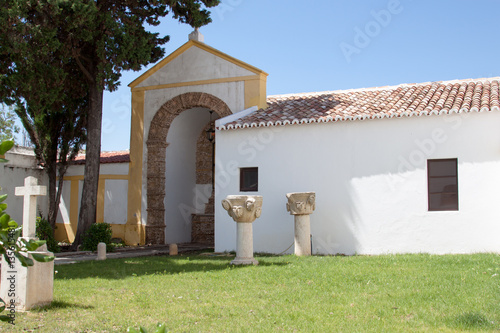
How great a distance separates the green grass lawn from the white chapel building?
6.33 ft

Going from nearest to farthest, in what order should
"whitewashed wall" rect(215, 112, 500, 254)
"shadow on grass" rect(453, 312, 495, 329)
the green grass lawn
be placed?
"shadow on grass" rect(453, 312, 495, 329)
the green grass lawn
"whitewashed wall" rect(215, 112, 500, 254)

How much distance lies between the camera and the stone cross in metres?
6.48

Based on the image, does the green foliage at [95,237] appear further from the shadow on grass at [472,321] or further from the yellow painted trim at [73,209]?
the shadow on grass at [472,321]

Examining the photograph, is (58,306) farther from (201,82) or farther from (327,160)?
(201,82)

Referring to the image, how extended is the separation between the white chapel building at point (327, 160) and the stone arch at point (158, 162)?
0.03 meters

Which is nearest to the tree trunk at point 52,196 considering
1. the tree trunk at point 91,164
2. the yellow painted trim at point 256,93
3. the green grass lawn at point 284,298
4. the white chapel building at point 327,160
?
the white chapel building at point 327,160

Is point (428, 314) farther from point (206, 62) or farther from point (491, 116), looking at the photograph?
point (206, 62)

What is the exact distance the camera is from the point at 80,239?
1528cm

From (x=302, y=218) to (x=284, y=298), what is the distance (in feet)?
17.1

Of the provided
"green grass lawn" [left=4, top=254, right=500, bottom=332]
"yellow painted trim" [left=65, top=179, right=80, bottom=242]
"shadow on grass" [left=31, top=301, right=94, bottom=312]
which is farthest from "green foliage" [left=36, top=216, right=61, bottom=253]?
"shadow on grass" [left=31, top=301, right=94, bottom=312]

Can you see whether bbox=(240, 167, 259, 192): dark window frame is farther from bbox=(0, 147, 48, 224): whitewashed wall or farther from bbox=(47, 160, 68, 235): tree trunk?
bbox=(0, 147, 48, 224): whitewashed wall

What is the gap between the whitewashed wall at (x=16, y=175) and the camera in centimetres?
1714

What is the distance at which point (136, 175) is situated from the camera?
55.4 feet

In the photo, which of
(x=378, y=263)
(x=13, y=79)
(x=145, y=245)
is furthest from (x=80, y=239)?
(x=378, y=263)
